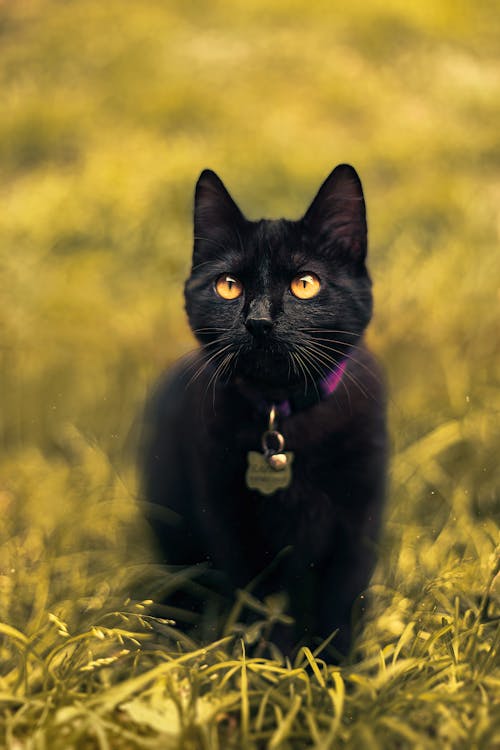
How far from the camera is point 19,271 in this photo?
6.86 ft

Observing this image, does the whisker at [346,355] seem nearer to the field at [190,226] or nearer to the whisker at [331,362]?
the whisker at [331,362]

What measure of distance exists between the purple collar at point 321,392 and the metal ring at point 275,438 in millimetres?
43

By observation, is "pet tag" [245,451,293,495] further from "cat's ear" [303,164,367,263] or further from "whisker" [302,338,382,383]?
"cat's ear" [303,164,367,263]

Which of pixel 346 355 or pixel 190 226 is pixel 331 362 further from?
pixel 190 226

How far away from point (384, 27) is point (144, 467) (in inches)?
47.8

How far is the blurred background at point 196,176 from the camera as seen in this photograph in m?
1.93

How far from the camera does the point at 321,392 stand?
4.99 feet

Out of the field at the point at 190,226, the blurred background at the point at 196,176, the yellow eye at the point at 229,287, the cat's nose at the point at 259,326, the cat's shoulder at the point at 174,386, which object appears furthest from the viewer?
the blurred background at the point at 196,176

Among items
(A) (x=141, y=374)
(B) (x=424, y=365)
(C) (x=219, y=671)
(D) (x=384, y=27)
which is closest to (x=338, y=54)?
(D) (x=384, y=27)

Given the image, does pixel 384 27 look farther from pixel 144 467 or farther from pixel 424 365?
pixel 144 467

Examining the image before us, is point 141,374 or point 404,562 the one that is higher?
point 141,374

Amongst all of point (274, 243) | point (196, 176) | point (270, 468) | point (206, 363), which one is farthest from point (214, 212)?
point (270, 468)

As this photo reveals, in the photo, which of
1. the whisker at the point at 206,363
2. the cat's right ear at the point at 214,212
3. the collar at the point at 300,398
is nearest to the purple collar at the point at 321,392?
the collar at the point at 300,398

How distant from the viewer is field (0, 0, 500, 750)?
180cm
